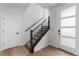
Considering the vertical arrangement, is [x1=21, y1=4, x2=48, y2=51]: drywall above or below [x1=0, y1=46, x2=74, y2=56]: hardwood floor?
above

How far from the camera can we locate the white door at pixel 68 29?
5.26 ft

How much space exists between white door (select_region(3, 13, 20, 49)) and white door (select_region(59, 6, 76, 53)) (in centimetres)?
86

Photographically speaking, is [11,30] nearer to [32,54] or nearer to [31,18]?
[31,18]

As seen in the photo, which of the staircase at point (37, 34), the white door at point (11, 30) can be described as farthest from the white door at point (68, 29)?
the white door at point (11, 30)

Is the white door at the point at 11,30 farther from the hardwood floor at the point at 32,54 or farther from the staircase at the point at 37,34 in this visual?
the staircase at the point at 37,34

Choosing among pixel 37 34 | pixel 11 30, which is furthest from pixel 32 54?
pixel 11 30

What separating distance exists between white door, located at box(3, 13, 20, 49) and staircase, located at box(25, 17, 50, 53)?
0.81 ft

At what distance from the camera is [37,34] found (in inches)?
65.7

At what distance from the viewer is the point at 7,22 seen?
1.59 m

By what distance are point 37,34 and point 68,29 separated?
0.60 metres

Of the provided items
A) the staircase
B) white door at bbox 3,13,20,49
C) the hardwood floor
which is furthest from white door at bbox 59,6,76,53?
white door at bbox 3,13,20,49

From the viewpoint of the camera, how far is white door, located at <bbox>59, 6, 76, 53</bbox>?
1.60 metres

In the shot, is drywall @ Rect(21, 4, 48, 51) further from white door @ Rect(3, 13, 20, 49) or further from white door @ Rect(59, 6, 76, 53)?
white door @ Rect(59, 6, 76, 53)

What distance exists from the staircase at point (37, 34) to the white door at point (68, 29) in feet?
0.98
